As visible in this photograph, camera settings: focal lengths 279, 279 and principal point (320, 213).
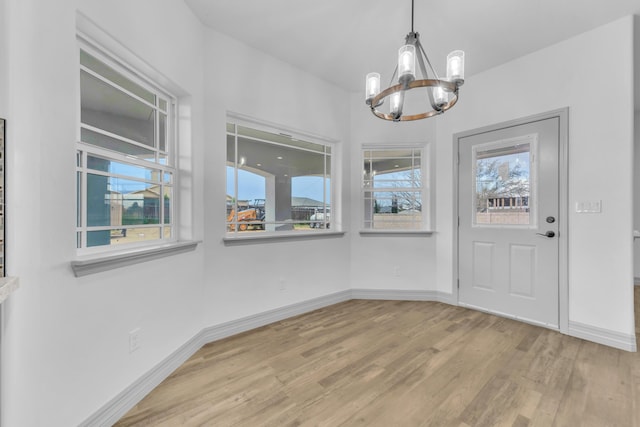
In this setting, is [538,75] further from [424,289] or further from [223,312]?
[223,312]

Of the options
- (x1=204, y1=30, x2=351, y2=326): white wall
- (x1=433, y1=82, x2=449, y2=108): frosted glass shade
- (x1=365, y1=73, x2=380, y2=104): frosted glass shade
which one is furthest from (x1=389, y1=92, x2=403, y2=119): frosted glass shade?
(x1=204, y1=30, x2=351, y2=326): white wall

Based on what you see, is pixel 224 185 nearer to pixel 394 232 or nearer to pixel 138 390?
pixel 138 390

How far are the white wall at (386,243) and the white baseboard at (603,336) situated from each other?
4.42ft

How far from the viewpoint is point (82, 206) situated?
150 centimetres

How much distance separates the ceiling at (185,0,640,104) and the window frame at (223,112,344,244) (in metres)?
0.73

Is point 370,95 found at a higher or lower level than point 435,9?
lower

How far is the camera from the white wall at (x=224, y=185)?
247 centimetres

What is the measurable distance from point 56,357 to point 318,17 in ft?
9.14

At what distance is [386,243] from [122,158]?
9.50 feet

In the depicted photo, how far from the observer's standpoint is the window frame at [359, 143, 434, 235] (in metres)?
3.59

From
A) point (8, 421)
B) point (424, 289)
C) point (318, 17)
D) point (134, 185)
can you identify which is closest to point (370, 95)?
point (318, 17)

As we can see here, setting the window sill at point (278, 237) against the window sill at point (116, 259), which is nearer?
the window sill at point (116, 259)

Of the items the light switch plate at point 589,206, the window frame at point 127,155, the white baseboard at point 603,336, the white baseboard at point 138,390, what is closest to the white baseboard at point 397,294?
the white baseboard at point 603,336

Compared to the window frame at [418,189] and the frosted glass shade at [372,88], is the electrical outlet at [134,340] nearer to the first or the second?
the frosted glass shade at [372,88]
